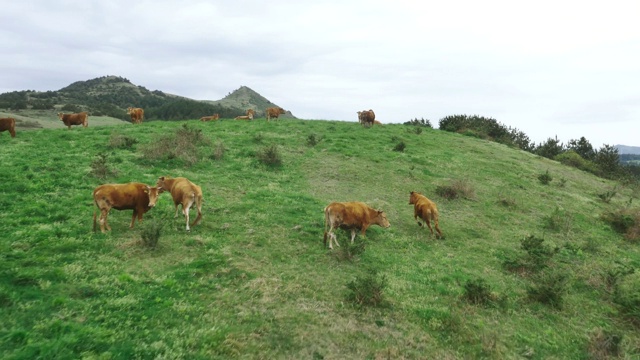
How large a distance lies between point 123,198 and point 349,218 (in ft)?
28.6

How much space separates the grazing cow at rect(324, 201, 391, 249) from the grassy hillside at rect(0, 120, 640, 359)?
65 centimetres

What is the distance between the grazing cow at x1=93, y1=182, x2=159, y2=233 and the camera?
41.9 ft

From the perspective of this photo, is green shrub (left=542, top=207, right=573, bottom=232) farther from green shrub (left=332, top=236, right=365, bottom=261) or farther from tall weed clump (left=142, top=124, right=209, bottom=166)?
tall weed clump (left=142, top=124, right=209, bottom=166)

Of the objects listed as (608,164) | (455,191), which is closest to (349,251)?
(455,191)

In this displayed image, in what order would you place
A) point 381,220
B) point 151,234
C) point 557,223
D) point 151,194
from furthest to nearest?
point 557,223
point 381,220
point 151,194
point 151,234

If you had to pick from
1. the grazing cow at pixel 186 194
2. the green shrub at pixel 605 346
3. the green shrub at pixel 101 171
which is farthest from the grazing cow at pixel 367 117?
the green shrub at pixel 605 346

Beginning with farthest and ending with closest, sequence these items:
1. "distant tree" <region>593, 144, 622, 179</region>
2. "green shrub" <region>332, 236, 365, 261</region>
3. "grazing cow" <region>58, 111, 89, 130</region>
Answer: "distant tree" <region>593, 144, 622, 179</region>, "grazing cow" <region>58, 111, 89, 130</region>, "green shrub" <region>332, 236, 365, 261</region>

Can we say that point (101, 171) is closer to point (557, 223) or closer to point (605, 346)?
point (605, 346)

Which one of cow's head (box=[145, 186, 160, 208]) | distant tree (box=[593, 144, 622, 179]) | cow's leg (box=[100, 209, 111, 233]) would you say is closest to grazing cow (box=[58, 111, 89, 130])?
cow's head (box=[145, 186, 160, 208])

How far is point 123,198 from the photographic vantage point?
13359 millimetres

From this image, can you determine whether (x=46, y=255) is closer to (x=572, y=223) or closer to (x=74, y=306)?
(x=74, y=306)

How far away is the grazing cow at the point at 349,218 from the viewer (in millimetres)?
14125

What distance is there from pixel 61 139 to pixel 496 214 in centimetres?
3104

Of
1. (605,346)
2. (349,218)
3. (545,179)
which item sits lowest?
(605,346)
